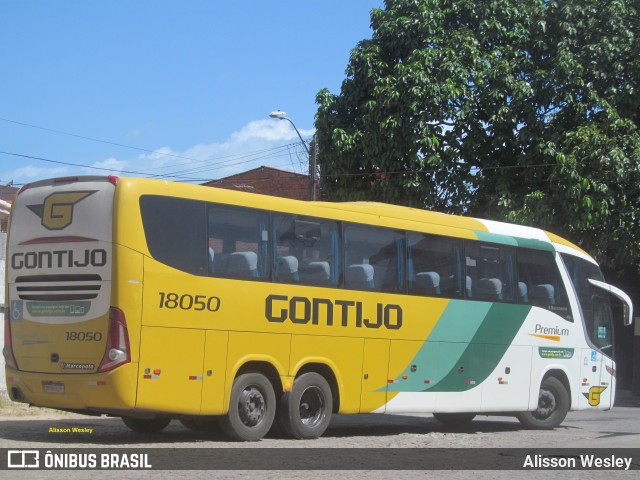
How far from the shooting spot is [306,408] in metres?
13.2

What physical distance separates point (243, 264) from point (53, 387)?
2.75 metres

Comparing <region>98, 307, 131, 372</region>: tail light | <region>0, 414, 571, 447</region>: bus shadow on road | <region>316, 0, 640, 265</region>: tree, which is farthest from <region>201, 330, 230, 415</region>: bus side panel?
<region>316, 0, 640, 265</region>: tree

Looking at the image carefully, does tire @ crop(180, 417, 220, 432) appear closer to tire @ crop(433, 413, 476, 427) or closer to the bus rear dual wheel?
the bus rear dual wheel

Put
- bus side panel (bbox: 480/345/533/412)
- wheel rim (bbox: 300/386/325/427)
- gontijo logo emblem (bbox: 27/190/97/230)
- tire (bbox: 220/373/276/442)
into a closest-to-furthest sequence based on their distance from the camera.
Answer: gontijo logo emblem (bbox: 27/190/97/230), tire (bbox: 220/373/276/442), wheel rim (bbox: 300/386/325/427), bus side panel (bbox: 480/345/533/412)

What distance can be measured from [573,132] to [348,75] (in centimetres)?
680

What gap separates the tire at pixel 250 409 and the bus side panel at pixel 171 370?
0.65m

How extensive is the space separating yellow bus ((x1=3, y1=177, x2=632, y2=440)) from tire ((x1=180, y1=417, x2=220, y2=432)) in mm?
51

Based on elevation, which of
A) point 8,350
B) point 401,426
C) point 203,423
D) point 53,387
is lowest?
point 401,426

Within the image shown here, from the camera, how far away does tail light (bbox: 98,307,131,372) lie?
10.9m

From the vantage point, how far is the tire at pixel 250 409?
12.1 meters

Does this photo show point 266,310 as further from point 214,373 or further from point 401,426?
point 401,426

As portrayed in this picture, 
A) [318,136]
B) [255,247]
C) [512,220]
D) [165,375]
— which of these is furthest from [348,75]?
[165,375]

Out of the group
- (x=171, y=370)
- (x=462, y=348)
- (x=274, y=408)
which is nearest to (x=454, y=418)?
(x=462, y=348)

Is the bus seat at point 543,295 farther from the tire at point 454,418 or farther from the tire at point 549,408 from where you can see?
the tire at point 454,418
